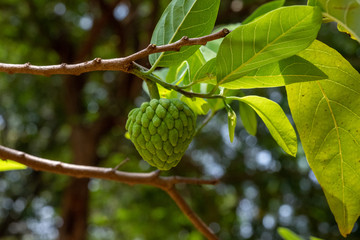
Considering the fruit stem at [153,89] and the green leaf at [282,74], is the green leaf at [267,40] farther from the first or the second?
the fruit stem at [153,89]

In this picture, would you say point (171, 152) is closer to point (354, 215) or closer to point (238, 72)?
point (238, 72)

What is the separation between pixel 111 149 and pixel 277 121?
596cm

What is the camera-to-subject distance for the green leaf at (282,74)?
70cm

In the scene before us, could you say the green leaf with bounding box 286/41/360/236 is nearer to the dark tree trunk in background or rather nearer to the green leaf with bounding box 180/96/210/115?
the green leaf with bounding box 180/96/210/115

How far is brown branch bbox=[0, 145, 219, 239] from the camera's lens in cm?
114

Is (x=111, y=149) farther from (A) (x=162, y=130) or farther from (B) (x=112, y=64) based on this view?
(B) (x=112, y=64)

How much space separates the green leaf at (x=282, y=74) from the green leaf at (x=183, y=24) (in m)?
0.12

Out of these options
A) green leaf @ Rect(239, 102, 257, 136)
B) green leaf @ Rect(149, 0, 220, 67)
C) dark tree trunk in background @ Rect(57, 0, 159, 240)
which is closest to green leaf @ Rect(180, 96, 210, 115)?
green leaf @ Rect(239, 102, 257, 136)

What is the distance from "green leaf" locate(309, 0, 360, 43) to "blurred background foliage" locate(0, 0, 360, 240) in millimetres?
3914

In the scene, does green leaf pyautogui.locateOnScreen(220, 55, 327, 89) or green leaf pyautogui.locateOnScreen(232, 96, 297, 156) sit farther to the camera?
green leaf pyautogui.locateOnScreen(232, 96, 297, 156)

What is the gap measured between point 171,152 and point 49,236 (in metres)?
8.32

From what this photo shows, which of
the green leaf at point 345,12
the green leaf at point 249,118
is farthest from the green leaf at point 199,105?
the green leaf at point 345,12

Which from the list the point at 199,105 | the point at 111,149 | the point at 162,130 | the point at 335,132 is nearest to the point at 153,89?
the point at 162,130

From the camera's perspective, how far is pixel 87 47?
573cm
